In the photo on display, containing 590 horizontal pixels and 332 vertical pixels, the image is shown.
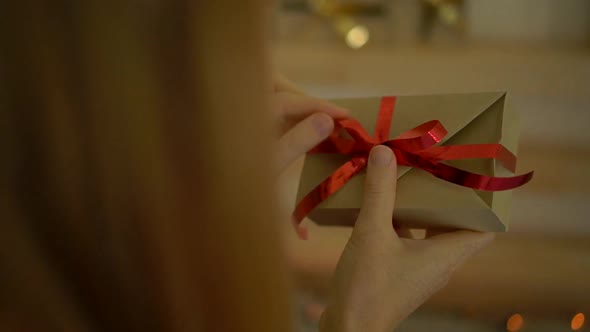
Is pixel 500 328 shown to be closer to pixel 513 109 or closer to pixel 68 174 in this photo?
pixel 513 109

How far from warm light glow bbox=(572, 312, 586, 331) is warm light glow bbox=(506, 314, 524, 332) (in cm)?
10

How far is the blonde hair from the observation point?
0.27 m

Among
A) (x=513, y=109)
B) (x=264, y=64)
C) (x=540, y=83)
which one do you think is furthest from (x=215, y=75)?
(x=540, y=83)

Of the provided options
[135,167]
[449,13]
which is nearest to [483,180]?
[135,167]

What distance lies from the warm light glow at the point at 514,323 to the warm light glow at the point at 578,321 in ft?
0.31

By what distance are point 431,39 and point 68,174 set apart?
4.52ft

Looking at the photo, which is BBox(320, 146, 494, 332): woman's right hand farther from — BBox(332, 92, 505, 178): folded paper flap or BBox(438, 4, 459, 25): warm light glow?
BBox(438, 4, 459, 25): warm light glow

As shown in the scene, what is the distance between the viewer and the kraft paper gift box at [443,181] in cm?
59

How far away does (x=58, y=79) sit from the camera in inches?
10.5

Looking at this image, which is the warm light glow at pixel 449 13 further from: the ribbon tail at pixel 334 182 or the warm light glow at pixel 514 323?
the ribbon tail at pixel 334 182

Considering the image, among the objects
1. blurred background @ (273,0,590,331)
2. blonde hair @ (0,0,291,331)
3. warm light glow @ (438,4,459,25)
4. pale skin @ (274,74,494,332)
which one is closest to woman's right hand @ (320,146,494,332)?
pale skin @ (274,74,494,332)

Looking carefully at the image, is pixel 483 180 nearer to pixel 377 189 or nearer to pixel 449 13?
pixel 377 189

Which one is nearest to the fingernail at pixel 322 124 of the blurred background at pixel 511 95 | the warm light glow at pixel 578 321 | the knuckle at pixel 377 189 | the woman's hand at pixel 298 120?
the woman's hand at pixel 298 120

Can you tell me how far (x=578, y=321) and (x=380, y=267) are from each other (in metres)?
0.78
